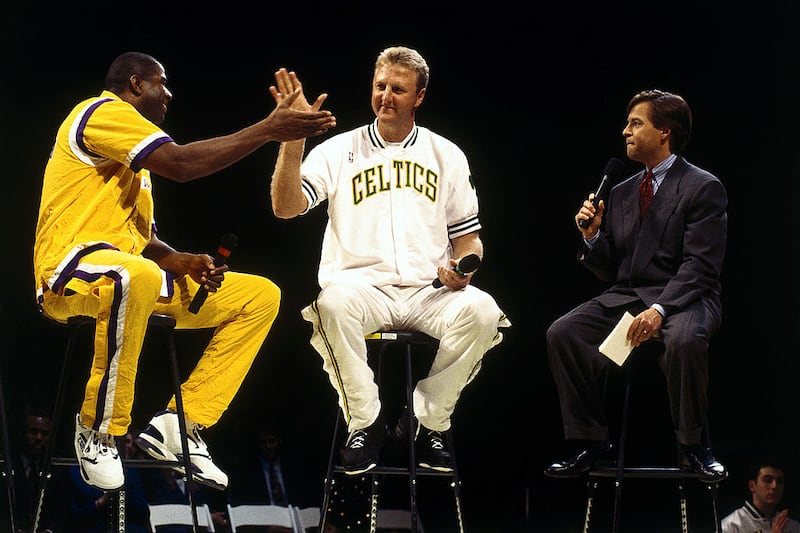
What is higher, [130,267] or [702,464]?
[130,267]

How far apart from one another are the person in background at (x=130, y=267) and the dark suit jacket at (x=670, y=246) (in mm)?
1206

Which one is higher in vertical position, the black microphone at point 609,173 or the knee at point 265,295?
the black microphone at point 609,173

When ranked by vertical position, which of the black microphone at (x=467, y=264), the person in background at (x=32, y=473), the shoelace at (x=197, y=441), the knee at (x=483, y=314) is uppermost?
the black microphone at (x=467, y=264)

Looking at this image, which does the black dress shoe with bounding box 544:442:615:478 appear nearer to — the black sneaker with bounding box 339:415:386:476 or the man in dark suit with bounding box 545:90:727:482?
the man in dark suit with bounding box 545:90:727:482

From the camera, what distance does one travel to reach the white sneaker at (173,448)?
308 centimetres

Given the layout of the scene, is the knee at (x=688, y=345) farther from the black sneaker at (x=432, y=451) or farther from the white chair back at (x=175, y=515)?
the white chair back at (x=175, y=515)

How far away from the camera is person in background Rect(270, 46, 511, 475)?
3.03m

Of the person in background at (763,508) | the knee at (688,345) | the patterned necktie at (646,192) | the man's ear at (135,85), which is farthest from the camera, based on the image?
the person in background at (763,508)

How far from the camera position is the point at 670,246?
11.1 feet

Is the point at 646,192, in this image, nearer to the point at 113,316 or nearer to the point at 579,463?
the point at 579,463

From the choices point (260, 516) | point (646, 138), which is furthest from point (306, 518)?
point (646, 138)

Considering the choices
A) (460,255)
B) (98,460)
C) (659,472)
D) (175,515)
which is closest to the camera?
(98,460)

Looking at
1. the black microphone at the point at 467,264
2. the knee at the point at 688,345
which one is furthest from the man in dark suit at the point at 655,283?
the black microphone at the point at 467,264

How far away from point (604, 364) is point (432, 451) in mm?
670
